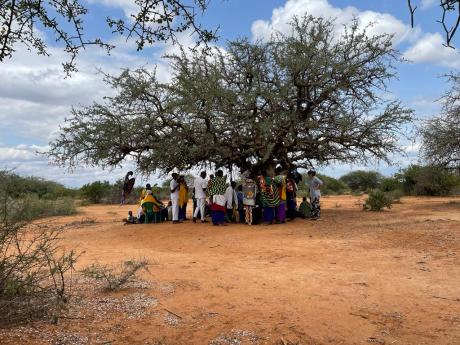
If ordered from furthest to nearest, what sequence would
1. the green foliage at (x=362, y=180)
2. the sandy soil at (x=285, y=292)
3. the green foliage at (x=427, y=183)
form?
the green foliage at (x=362, y=180), the green foliage at (x=427, y=183), the sandy soil at (x=285, y=292)

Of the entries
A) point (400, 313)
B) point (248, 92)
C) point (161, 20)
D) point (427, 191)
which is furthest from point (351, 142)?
point (427, 191)

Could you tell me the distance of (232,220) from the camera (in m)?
16.6

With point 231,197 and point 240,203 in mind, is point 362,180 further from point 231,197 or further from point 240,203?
point 231,197

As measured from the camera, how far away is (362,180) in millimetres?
42094

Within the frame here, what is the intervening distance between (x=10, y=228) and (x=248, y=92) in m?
10.5

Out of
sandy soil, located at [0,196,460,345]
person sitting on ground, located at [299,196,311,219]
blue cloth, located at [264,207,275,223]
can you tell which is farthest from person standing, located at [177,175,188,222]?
person sitting on ground, located at [299,196,311,219]

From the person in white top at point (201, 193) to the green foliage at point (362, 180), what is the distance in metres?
26.6

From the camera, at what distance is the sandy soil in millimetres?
5141

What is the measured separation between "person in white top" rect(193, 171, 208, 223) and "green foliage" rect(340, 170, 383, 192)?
87.3 ft

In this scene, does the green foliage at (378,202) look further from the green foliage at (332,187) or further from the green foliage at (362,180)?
the green foliage at (362,180)

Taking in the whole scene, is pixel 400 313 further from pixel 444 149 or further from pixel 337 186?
pixel 337 186

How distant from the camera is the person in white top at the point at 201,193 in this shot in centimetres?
1595

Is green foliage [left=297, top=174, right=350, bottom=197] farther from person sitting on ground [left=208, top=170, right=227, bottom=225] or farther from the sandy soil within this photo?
the sandy soil

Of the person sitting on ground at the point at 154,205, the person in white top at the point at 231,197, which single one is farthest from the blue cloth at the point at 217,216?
the person sitting on ground at the point at 154,205
